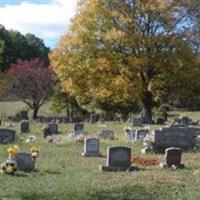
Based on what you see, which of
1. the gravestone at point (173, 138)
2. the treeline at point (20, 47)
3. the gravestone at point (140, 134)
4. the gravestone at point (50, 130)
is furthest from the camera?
the treeline at point (20, 47)

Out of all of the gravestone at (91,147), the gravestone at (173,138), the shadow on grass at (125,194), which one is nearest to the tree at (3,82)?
the gravestone at (173,138)

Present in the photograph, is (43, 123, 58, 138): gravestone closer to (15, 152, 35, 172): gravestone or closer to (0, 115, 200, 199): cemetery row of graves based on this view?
(0, 115, 200, 199): cemetery row of graves

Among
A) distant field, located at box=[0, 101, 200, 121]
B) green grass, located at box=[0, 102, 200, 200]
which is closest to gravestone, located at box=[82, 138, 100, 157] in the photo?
green grass, located at box=[0, 102, 200, 200]

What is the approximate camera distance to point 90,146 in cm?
2322

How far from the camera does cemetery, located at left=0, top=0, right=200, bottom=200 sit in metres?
16.5

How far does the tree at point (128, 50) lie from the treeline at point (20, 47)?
49.3 m

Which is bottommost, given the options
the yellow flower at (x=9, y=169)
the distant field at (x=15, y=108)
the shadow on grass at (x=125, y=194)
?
the shadow on grass at (x=125, y=194)

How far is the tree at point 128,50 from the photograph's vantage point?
4775cm

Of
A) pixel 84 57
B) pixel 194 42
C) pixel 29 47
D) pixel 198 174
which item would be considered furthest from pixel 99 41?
pixel 29 47

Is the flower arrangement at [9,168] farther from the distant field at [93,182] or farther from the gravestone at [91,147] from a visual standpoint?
the gravestone at [91,147]

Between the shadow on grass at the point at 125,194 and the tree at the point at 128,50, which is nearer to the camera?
the shadow on grass at the point at 125,194

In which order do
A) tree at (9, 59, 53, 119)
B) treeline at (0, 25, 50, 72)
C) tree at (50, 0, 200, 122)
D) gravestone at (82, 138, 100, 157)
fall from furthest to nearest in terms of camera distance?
treeline at (0, 25, 50, 72) → tree at (9, 59, 53, 119) → tree at (50, 0, 200, 122) → gravestone at (82, 138, 100, 157)

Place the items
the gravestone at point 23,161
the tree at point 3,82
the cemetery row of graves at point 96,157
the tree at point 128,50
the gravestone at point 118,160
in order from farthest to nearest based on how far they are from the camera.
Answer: the tree at point 3,82, the tree at point 128,50, the gravestone at point 118,160, the gravestone at point 23,161, the cemetery row of graves at point 96,157

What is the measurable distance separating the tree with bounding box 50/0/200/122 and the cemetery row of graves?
17.3 m
